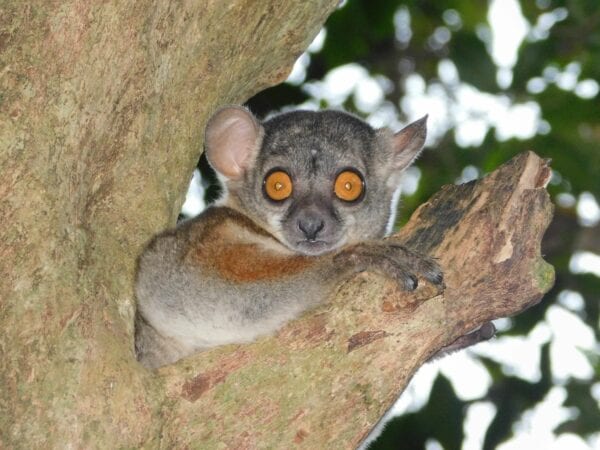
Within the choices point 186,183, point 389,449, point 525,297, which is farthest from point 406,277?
point 389,449

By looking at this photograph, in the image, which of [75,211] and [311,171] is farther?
[311,171]

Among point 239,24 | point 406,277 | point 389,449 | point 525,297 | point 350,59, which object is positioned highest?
point 239,24

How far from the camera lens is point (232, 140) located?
163 inches

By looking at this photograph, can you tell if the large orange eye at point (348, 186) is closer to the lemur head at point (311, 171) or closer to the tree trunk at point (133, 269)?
the lemur head at point (311, 171)

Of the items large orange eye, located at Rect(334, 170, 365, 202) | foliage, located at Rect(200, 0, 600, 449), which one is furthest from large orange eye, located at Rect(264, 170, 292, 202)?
foliage, located at Rect(200, 0, 600, 449)

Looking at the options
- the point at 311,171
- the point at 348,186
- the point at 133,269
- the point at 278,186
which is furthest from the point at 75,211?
the point at 348,186

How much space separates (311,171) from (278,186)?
17cm

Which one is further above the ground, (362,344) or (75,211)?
(75,211)

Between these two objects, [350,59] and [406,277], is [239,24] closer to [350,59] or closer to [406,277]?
[406,277]

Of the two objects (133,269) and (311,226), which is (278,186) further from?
(133,269)

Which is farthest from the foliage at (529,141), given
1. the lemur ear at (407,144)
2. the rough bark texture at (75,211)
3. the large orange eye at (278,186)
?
the rough bark texture at (75,211)

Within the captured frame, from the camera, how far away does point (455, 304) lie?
3.20 metres

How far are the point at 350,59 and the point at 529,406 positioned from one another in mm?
2636

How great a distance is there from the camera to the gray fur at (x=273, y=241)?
10.9 feet
